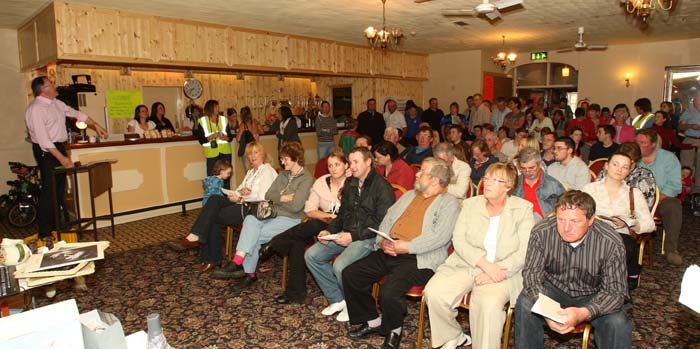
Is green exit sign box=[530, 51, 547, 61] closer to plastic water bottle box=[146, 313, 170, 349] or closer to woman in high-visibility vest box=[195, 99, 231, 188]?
woman in high-visibility vest box=[195, 99, 231, 188]

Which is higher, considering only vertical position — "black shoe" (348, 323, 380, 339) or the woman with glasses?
the woman with glasses

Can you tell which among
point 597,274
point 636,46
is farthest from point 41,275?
point 636,46

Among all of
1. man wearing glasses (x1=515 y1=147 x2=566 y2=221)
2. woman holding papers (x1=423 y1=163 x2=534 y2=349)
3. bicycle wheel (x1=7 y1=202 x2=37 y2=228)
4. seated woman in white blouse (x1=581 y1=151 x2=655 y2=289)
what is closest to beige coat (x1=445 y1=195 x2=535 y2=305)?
woman holding papers (x1=423 y1=163 x2=534 y2=349)

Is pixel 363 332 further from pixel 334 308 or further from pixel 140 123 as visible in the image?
pixel 140 123

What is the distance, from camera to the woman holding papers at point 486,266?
2613 millimetres

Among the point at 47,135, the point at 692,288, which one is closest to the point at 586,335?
the point at 692,288

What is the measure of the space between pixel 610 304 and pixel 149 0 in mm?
5902

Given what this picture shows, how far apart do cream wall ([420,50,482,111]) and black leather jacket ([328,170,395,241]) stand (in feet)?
29.5

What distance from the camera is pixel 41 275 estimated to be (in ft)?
7.61

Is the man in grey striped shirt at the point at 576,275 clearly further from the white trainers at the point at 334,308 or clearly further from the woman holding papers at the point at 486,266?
the white trainers at the point at 334,308

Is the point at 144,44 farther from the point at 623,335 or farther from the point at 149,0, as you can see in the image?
the point at 623,335

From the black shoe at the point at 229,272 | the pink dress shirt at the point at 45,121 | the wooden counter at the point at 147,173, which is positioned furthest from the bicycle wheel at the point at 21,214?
the black shoe at the point at 229,272

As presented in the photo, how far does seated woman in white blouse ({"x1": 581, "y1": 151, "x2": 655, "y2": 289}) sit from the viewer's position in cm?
336

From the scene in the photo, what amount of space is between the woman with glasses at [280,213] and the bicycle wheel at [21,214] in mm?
3956
